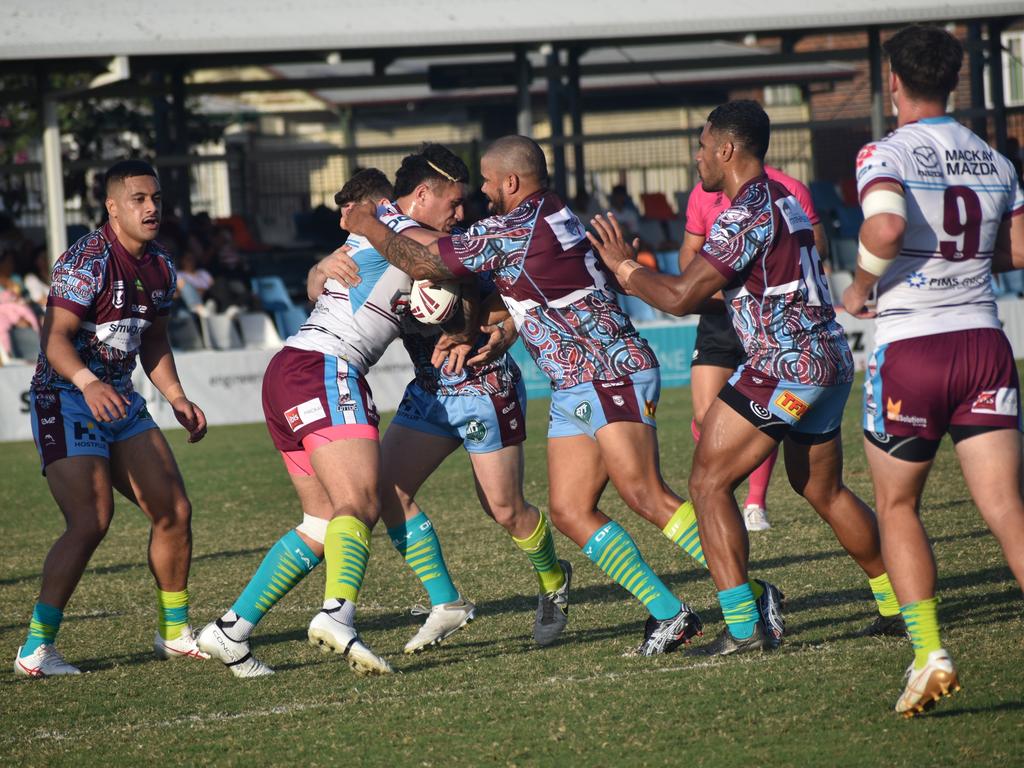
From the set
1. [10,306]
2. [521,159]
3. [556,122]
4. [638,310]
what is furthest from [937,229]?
[556,122]

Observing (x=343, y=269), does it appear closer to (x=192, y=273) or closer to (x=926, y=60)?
(x=926, y=60)

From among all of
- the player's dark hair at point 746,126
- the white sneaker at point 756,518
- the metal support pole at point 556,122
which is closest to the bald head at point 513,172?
the player's dark hair at point 746,126

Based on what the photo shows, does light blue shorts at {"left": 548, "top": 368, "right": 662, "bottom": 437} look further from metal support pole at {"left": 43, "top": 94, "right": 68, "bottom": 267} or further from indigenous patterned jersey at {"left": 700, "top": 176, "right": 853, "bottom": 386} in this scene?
metal support pole at {"left": 43, "top": 94, "right": 68, "bottom": 267}

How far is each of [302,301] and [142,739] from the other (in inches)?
665

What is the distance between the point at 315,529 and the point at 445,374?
913 mm

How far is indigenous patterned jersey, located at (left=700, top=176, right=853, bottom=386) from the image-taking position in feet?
17.7

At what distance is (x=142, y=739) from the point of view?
4988mm

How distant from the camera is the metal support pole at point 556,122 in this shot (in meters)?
Answer: 21.2

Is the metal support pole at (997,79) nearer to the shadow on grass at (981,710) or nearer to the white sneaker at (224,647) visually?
the shadow on grass at (981,710)

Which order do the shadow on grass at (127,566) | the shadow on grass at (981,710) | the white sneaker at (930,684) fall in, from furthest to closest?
the shadow on grass at (127,566)
the shadow on grass at (981,710)
the white sneaker at (930,684)

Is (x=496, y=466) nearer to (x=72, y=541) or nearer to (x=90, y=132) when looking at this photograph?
(x=72, y=541)

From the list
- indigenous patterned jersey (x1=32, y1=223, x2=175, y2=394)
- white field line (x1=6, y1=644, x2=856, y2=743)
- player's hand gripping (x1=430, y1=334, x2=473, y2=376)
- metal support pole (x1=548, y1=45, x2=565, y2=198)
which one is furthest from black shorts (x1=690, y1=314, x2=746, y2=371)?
metal support pole (x1=548, y1=45, x2=565, y2=198)

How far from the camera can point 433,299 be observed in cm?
603

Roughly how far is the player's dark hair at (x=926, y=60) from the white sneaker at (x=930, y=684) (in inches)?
72.1
